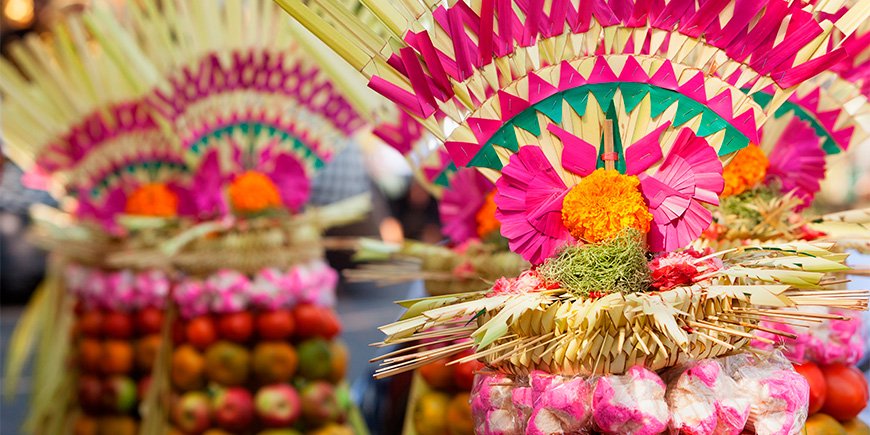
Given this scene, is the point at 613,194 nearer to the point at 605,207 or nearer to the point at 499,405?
the point at 605,207

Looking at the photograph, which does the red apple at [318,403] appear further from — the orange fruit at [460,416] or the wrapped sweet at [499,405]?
the wrapped sweet at [499,405]

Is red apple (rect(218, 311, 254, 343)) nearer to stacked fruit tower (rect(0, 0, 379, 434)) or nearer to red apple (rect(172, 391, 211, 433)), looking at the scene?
stacked fruit tower (rect(0, 0, 379, 434))

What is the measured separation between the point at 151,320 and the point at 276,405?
0.57 m

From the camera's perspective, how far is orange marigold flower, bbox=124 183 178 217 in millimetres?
2574

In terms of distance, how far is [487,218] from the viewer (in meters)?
1.69

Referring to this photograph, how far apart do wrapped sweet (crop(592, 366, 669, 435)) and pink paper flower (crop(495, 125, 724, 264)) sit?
16cm

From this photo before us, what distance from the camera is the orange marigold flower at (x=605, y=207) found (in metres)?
0.99

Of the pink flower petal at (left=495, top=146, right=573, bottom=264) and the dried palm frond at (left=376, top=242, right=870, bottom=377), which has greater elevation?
the pink flower petal at (left=495, top=146, right=573, bottom=264)

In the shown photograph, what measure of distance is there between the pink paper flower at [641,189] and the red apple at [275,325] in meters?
1.26

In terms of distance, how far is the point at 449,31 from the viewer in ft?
3.43

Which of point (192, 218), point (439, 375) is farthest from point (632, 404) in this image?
point (192, 218)

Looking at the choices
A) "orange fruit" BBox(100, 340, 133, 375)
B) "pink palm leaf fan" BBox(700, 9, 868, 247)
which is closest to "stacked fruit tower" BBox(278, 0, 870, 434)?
"pink palm leaf fan" BBox(700, 9, 868, 247)

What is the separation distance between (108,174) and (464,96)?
79.3 inches

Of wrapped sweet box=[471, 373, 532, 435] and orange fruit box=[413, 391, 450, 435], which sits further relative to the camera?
orange fruit box=[413, 391, 450, 435]
